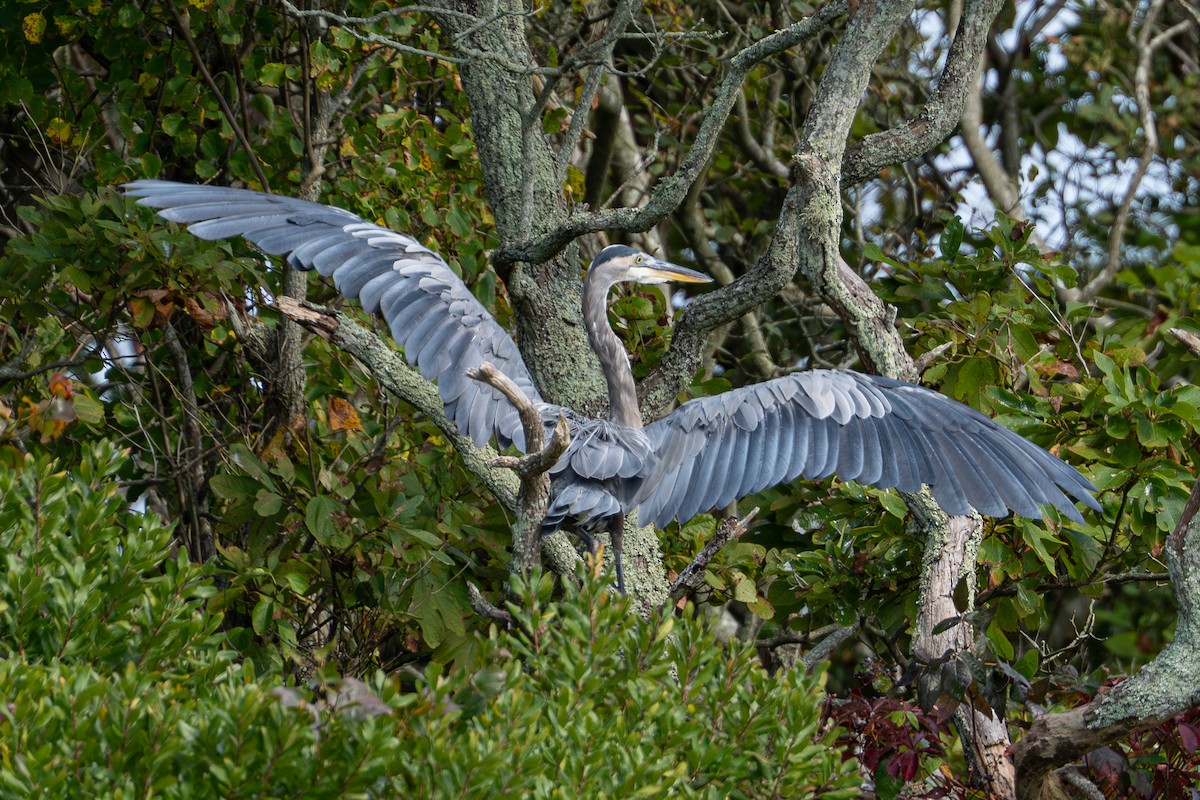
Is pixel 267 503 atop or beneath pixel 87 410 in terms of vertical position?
beneath

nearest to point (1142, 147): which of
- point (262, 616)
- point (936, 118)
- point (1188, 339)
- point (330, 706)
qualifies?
point (936, 118)

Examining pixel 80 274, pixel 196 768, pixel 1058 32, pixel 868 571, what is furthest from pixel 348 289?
pixel 1058 32

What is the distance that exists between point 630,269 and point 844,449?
114 centimetres

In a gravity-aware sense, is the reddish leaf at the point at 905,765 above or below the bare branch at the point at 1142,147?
below

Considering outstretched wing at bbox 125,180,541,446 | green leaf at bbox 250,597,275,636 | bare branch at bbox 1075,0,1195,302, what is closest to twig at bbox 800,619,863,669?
outstretched wing at bbox 125,180,541,446

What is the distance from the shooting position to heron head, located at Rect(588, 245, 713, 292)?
4.66 m

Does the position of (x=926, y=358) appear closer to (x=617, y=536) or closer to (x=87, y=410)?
(x=617, y=536)

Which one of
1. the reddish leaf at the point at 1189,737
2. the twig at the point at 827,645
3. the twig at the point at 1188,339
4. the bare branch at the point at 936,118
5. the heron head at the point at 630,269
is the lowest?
the reddish leaf at the point at 1189,737

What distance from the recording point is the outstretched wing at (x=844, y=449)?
3.86 metres

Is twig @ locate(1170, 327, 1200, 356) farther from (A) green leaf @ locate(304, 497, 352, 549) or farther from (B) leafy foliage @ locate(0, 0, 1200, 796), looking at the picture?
(A) green leaf @ locate(304, 497, 352, 549)

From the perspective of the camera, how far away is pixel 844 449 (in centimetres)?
405

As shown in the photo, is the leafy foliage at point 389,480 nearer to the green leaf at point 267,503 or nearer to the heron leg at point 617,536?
the green leaf at point 267,503

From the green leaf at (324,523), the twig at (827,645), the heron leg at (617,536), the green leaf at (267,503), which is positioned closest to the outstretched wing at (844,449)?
the heron leg at (617,536)

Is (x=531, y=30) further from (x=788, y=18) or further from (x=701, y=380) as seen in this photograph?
(x=701, y=380)
